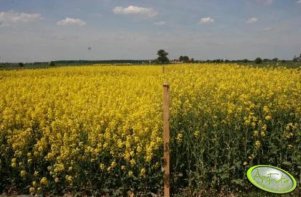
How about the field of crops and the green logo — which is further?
the field of crops

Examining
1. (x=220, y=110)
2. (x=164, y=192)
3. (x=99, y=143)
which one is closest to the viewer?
(x=164, y=192)

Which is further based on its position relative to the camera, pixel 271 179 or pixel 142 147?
pixel 142 147

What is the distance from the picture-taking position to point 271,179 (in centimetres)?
430

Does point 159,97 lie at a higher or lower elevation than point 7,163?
higher

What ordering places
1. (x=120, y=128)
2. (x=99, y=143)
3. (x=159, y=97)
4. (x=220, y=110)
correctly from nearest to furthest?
(x=99, y=143) < (x=120, y=128) < (x=220, y=110) < (x=159, y=97)

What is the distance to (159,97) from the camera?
8.95 metres

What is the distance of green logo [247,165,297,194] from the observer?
13.7 ft

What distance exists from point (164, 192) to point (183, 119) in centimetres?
166

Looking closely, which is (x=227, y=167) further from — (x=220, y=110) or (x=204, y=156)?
(x=220, y=110)

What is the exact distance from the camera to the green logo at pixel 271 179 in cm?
416

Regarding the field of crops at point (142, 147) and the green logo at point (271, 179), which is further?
the field of crops at point (142, 147)

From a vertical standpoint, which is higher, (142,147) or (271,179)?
(271,179)

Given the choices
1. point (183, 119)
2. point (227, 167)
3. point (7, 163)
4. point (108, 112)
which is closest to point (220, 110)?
point (183, 119)

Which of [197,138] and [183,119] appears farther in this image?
[183,119]
